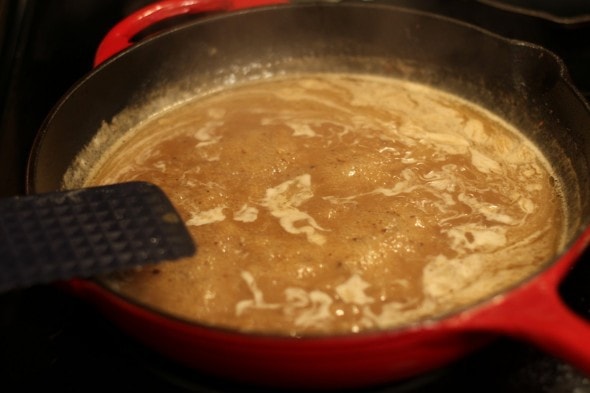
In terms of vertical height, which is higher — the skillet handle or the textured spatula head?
the skillet handle

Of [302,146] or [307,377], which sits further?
[302,146]

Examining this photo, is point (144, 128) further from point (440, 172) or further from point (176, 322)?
point (176, 322)

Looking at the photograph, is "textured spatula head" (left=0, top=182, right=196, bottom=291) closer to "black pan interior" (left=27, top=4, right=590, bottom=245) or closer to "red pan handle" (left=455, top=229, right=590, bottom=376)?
"black pan interior" (left=27, top=4, right=590, bottom=245)

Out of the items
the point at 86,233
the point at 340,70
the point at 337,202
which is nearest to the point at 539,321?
the point at 337,202

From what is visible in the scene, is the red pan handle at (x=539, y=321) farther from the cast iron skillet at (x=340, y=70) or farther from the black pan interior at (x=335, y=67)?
the black pan interior at (x=335, y=67)

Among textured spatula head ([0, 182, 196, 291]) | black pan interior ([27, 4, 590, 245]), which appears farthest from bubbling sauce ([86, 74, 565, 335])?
textured spatula head ([0, 182, 196, 291])

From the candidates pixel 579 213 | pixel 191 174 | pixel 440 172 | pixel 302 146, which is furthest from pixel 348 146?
pixel 579 213

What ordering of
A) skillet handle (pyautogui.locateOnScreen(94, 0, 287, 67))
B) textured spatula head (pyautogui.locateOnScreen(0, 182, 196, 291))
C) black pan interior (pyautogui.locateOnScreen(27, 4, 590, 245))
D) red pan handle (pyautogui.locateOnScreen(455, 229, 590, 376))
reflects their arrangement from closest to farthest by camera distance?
red pan handle (pyautogui.locateOnScreen(455, 229, 590, 376))
textured spatula head (pyautogui.locateOnScreen(0, 182, 196, 291))
black pan interior (pyautogui.locateOnScreen(27, 4, 590, 245))
skillet handle (pyautogui.locateOnScreen(94, 0, 287, 67))
